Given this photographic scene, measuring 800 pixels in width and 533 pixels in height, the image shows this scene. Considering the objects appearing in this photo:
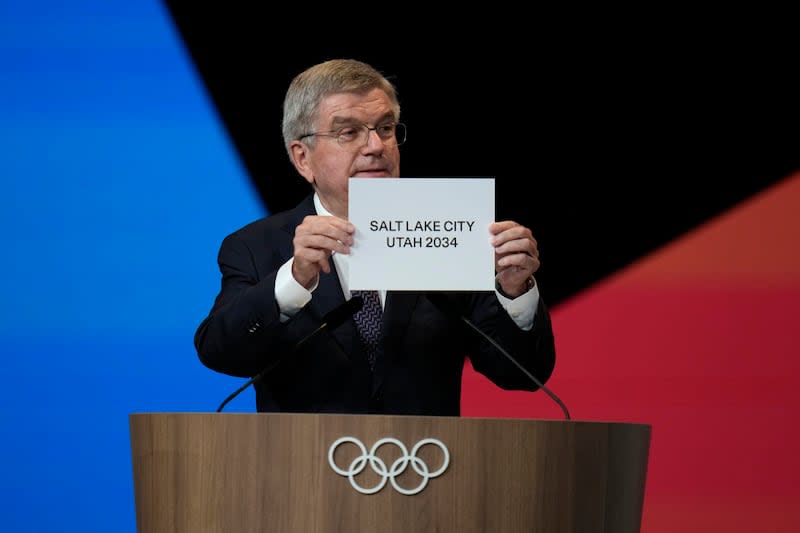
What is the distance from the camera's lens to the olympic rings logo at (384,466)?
1618mm

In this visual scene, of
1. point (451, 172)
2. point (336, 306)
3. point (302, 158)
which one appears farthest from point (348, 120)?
point (451, 172)

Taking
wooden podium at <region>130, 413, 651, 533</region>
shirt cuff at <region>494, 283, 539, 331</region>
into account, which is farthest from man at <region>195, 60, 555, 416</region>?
wooden podium at <region>130, 413, 651, 533</region>

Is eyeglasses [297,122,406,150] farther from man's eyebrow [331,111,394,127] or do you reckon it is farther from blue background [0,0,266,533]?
blue background [0,0,266,533]

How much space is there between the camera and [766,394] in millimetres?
3221

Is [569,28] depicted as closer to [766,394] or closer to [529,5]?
[529,5]

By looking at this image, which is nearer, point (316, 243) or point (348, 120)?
point (316, 243)

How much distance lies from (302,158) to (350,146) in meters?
0.18

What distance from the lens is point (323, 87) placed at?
8.05ft

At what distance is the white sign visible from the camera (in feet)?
6.33

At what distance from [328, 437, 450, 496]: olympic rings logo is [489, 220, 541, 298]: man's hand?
47 cm

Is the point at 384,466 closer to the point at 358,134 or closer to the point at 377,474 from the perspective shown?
the point at 377,474

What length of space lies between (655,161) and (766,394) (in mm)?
711

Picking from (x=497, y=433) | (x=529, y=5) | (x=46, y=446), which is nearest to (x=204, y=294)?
(x=46, y=446)

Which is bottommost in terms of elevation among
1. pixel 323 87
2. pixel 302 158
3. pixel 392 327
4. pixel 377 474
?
pixel 377 474
